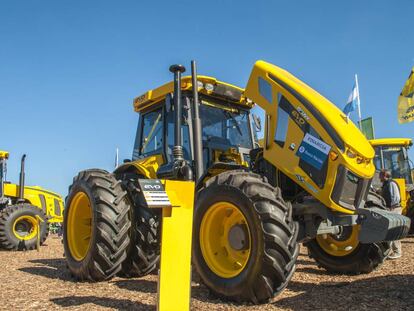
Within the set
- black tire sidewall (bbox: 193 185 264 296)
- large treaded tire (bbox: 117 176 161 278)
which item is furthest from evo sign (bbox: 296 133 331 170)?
large treaded tire (bbox: 117 176 161 278)

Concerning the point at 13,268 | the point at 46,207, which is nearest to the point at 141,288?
the point at 13,268

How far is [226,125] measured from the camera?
713 cm

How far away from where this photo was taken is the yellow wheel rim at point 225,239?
16.0 ft

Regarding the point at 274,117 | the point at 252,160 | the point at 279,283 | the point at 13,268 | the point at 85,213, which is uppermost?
the point at 274,117

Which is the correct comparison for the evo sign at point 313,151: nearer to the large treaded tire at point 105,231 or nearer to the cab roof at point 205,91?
the cab roof at point 205,91

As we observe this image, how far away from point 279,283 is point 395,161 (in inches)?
497

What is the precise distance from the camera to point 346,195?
4.91 m

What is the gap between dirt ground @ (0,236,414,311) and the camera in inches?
176

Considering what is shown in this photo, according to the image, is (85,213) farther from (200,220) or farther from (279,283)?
(279,283)

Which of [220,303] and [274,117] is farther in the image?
[274,117]

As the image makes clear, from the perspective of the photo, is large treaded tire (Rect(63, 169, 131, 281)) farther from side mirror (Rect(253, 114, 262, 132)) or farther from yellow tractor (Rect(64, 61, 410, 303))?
side mirror (Rect(253, 114, 262, 132))

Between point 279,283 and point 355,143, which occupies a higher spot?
point 355,143

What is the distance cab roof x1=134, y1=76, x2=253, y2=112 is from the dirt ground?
283 centimetres

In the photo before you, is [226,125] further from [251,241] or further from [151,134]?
[251,241]
